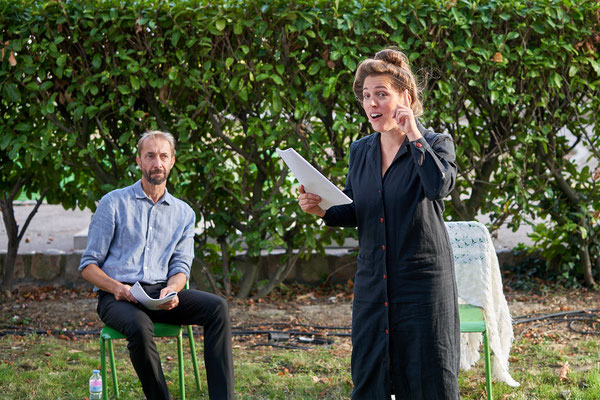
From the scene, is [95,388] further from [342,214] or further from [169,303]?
[342,214]

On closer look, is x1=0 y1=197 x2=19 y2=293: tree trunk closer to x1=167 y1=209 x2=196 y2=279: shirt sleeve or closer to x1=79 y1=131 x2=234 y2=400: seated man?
x1=79 y1=131 x2=234 y2=400: seated man

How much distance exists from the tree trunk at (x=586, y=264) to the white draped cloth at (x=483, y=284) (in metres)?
2.61

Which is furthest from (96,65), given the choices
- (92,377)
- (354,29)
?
(92,377)

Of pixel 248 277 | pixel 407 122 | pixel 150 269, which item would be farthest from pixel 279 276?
pixel 407 122

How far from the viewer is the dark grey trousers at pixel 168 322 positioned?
3.86 m

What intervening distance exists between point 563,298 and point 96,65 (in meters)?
4.37

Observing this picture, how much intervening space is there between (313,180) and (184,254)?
72.8 inches

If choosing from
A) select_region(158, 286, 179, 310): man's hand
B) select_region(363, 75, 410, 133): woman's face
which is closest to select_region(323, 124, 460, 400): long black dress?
select_region(363, 75, 410, 133): woman's face

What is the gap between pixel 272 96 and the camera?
5629 millimetres

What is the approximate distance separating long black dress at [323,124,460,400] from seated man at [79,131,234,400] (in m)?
1.41

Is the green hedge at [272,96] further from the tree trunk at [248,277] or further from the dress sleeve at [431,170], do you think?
the dress sleeve at [431,170]

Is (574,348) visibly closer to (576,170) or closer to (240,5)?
(576,170)

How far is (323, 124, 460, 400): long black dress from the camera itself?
108 inches

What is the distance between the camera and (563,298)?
20.4 ft
